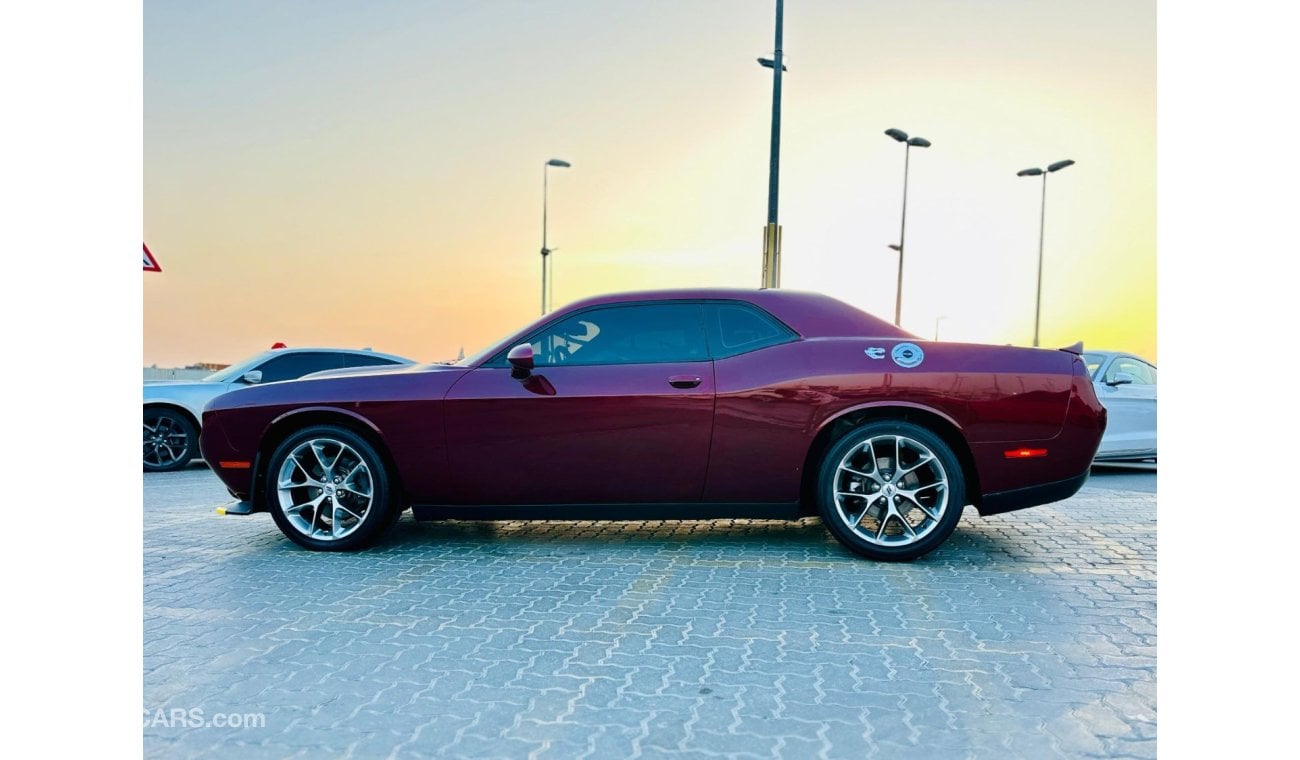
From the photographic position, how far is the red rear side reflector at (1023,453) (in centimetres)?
511

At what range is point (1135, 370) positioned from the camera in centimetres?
988

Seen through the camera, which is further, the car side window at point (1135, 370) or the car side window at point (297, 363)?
the car side window at point (297, 363)

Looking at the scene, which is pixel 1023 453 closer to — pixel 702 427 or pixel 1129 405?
pixel 702 427

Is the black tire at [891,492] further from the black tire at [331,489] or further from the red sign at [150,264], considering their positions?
the red sign at [150,264]

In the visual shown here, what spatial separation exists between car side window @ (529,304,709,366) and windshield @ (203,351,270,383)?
6.79 metres

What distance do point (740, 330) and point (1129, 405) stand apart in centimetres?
669

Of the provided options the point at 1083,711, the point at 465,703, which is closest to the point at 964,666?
the point at 1083,711

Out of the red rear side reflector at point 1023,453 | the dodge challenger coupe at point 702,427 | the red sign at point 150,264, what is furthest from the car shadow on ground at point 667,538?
the red sign at point 150,264

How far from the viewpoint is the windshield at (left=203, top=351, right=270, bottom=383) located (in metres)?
10.7

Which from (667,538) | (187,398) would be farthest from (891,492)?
(187,398)

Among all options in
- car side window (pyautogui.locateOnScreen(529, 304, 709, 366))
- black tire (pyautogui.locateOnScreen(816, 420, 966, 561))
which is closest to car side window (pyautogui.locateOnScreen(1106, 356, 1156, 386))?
black tire (pyautogui.locateOnScreen(816, 420, 966, 561))

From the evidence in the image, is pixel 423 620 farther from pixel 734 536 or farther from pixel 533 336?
pixel 734 536

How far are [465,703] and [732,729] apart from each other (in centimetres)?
90

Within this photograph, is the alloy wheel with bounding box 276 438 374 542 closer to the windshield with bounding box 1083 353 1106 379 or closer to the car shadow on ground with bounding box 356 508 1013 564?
the car shadow on ground with bounding box 356 508 1013 564
